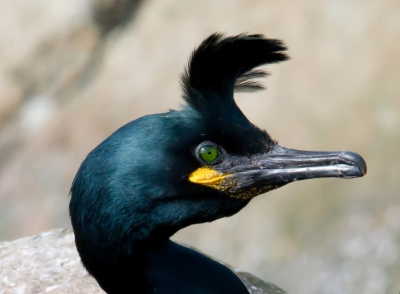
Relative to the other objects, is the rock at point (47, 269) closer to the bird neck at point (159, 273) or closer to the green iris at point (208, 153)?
the bird neck at point (159, 273)

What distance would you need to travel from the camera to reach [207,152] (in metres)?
3.05

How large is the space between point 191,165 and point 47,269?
1642 mm

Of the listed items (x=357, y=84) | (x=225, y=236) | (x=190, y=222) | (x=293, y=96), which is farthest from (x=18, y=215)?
(x=190, y=222)

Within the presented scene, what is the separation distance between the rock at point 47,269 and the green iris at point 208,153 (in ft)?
4.55

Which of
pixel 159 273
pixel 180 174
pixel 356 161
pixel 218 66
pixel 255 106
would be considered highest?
pixel 255 106

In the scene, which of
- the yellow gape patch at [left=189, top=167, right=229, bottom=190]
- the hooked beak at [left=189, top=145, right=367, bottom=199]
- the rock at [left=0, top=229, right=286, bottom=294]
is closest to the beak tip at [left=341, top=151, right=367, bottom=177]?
the hooked beak at [left=189, top=145, right=367, bottom=199]

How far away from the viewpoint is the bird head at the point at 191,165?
2.96 metres

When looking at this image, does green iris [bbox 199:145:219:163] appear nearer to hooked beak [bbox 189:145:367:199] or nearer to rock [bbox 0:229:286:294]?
hooked beak [bbox 189:145:367:199]

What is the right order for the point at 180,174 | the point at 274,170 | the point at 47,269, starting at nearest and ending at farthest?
the point at 180,174
the point at 274,170
the point at 47,269

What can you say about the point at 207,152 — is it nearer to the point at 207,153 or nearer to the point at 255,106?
the point at 207,153

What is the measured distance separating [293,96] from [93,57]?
203 centimetres

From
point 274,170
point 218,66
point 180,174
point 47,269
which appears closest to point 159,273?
point 180,174

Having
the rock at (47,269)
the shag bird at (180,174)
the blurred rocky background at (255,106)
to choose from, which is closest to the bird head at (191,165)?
the shag bird at (180,174)

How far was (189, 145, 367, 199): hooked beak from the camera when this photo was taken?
3049 millimetres
